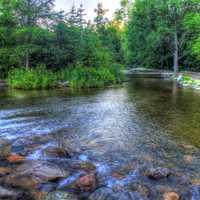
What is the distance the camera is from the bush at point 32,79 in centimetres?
1816

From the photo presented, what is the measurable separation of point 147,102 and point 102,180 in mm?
8148

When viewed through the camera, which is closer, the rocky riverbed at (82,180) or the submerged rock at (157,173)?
the rocky riverbed at (82,180)

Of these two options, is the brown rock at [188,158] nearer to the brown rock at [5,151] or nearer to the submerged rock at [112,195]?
the submerged rock at [112,195]

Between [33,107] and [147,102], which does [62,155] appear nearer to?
[33,107]

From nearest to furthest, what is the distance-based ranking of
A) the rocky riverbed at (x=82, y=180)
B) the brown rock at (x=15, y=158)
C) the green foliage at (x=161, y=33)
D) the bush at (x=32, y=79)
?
the rocky riverbed at (x=82, y=180), the brown rock at (x=15, y=158), the bush at (x=32, y=79), the green foliage at (x=161, y=33)

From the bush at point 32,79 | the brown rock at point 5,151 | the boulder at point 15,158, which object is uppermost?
the bush at point 32,79

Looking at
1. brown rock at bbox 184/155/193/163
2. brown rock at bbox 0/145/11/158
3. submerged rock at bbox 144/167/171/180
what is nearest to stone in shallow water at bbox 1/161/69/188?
brown rock at bbox 0/145/11/158

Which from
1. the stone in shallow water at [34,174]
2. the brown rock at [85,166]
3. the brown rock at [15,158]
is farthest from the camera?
the brown rock at [15,158]

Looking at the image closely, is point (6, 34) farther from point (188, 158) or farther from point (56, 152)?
point (188, 158)

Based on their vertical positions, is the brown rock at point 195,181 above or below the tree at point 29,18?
below

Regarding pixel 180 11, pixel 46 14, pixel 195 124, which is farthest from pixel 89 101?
pixel 180 11

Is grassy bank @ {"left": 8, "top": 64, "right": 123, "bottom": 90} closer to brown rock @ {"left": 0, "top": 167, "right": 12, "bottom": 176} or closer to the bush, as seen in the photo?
the bush

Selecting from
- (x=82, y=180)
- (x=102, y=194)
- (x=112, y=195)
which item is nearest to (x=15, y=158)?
(x=82, y=180)

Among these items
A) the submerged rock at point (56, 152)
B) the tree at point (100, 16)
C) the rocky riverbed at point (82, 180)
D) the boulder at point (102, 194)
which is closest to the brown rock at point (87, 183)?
the rocky riverbed at point (82, 180)
